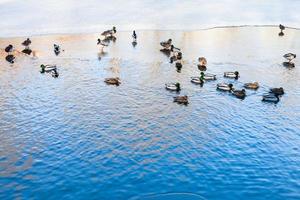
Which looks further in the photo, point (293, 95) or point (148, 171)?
point (293, 95)

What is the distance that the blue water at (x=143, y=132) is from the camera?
34.4 metres

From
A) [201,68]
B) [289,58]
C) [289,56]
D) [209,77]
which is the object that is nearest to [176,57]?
[201,68]

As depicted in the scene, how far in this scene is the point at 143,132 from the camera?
43.2 meters

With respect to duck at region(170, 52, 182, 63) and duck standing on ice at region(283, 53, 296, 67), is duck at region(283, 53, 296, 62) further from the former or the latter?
duck at region(170, 52, 182, 63)

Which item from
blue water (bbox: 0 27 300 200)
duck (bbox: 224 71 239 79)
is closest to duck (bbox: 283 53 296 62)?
blue water (bbox: 0 27 300 200)

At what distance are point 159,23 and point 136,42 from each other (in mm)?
15371

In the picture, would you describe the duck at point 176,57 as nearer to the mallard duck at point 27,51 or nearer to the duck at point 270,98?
the duck at point 270,98

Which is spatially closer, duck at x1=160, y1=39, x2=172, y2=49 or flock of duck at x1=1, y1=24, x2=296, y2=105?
flock of duck at x1=1, y1=24, x2=296, y2=105

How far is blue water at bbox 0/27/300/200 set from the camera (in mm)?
34438

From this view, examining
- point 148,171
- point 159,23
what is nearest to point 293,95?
point 148,171

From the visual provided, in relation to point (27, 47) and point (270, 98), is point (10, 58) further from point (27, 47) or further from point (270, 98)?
point (270, 98)

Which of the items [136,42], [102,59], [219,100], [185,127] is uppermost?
[136,42]

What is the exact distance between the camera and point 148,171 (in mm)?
36125

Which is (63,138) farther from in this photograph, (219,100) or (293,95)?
(293,95)
